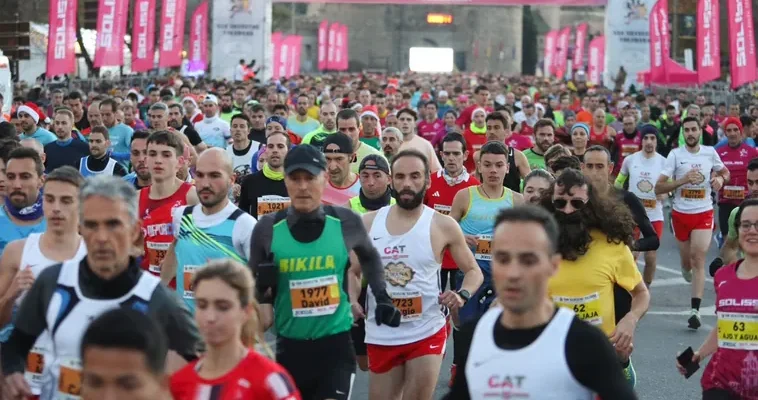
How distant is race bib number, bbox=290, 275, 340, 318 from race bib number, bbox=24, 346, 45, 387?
1177 mm

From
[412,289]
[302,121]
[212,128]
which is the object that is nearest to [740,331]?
[412,289]

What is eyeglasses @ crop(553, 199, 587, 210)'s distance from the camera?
20.7 ft

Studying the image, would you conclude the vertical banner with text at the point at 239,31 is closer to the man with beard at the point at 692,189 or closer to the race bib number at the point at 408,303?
the man with beard at the point at 692,189

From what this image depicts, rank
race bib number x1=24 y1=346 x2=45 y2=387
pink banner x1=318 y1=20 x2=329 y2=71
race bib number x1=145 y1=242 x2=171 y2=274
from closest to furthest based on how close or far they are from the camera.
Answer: race bib number x1=24 y1=346 x2=45 y2=387
race bib number x1=145 y1=242 x2=171 y2=274
pink banner x1=318 y1=20 x2=329 y2=71


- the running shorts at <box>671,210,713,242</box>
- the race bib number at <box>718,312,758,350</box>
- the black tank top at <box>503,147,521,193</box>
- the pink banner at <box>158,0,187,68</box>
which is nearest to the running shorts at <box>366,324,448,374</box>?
the race bib number at <box>718,312,758,350</box>

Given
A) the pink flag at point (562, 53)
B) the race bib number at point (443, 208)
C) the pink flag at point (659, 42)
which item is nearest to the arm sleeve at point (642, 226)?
the race bib number at point (443, 208)

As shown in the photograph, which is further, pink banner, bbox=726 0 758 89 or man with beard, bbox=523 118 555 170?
pink banner, bbox=726 0 758 89

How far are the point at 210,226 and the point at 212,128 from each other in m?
10.7

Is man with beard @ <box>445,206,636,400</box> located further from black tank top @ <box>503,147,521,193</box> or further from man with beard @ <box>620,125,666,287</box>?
man with beard @ <box>620,125,666,287</box>

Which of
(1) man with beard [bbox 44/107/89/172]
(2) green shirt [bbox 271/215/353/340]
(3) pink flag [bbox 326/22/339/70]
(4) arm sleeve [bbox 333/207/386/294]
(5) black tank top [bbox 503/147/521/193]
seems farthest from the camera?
(3) pink flag [bbox 326/22/339/70]

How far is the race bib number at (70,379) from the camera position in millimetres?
4488

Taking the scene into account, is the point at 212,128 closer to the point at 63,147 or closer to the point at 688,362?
the point at 63,147

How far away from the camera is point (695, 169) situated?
12.7 metres

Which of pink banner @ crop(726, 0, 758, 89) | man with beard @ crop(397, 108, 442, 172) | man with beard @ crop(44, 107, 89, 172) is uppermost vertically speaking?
pink banner @ crop(726, 0, 758, 89)
